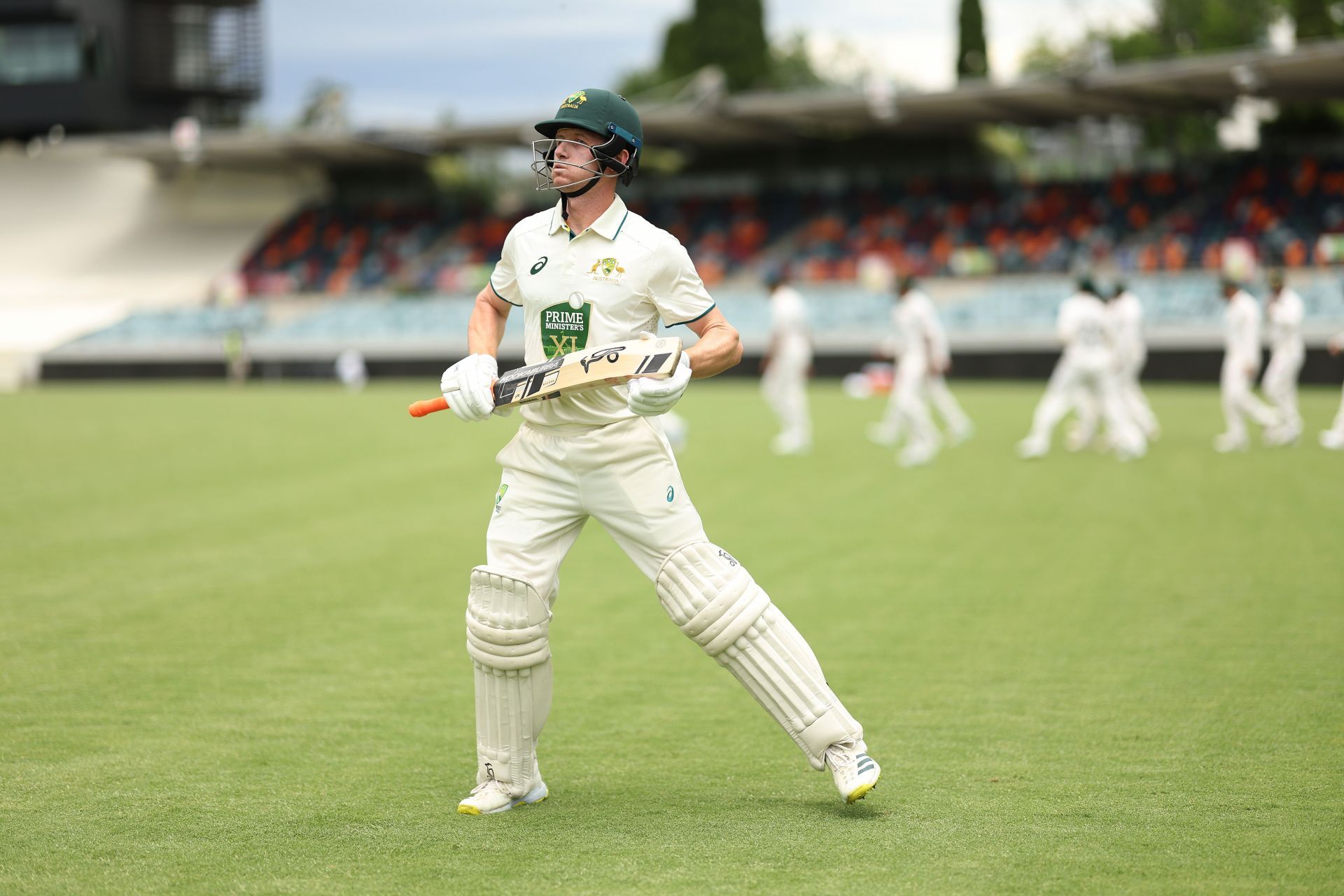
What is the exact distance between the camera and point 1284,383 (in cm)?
1770

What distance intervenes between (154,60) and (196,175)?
15.1 feet

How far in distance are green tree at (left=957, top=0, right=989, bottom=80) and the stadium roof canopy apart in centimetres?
1163

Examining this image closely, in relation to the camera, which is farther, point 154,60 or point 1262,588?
point 154,60

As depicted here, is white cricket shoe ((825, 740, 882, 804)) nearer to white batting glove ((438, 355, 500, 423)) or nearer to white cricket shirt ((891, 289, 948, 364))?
white batting glove ((438, 355, 500, 423))

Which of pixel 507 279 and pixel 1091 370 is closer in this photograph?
pixel 507 279

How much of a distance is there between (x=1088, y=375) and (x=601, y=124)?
43.0 feet

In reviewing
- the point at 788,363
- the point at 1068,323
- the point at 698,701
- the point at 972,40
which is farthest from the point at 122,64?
the point at 698,701

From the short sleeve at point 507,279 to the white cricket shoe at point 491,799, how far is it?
1656 millimetres

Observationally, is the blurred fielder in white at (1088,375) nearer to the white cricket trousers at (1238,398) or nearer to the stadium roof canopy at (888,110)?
the white cricket trousers at (1238,398)

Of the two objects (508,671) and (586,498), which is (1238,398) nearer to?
(586,498)

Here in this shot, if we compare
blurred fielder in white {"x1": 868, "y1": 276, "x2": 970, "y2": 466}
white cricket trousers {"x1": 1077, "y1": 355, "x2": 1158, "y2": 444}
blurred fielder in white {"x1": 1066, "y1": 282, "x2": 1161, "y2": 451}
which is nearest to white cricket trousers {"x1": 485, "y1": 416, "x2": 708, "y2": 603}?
blurred fielder in white {"x1": 868, "y1": 276, "x2": 970, "y2": 466}

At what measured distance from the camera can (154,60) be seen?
53.0m

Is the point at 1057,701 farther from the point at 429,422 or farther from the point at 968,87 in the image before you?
the point at 968,87

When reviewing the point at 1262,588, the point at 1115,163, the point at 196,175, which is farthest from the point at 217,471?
the point at 196,175
